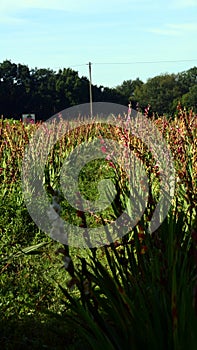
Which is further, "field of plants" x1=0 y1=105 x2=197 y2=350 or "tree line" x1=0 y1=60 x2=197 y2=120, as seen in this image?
"tree line" x1=0 y1=60 x2=197 y2=120

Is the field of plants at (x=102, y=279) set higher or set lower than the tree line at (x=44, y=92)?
lower

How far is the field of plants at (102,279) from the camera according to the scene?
218 cm

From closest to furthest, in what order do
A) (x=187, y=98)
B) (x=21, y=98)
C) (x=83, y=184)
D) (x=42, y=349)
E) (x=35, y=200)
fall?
(x=42, y=349) → (x=35, y=200) → (x=83, y=184) → (x=21, y=98) → (x=187, y=98)

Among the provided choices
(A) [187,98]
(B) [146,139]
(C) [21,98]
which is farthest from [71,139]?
(A) [187,98]

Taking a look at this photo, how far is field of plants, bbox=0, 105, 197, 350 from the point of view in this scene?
2.18 metres

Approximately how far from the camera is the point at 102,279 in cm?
275

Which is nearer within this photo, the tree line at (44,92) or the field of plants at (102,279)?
the field of plants at (102,279)

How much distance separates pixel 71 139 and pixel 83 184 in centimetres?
243

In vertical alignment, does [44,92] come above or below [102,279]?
above

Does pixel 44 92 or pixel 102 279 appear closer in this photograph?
pixel 102 279

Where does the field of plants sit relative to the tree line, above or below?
below

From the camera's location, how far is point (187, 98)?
81.2 metres

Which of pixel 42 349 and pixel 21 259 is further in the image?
pixel 21 259

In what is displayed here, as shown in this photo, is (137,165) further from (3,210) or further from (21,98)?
(21,98)
